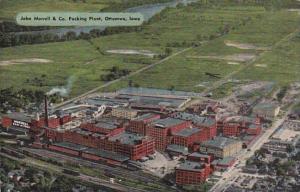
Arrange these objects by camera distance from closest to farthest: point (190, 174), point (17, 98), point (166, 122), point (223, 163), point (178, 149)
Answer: point (190, 174), point (223, 163), point (178, 149), point (166, 122), point (17, 98)

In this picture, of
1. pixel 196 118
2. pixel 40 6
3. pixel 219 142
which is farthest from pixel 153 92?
pixel 40 6

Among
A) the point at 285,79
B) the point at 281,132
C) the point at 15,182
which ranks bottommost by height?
the point at 15,182

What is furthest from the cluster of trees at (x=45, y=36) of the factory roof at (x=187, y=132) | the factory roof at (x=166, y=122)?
the factory roof at (x=187, y=132)

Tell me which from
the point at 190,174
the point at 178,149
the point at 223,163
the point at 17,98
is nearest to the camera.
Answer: the point at 190,174

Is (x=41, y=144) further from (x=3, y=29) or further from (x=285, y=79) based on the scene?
(x=285, y=79)

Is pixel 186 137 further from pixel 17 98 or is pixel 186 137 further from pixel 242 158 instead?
pixel 17 98

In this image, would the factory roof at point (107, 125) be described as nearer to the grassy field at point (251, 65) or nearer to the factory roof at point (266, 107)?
the grassy field at point (251, 65)

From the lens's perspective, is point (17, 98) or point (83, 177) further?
point (17, 98)

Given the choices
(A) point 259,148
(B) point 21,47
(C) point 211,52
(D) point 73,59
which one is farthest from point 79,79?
(A) point 259,148
